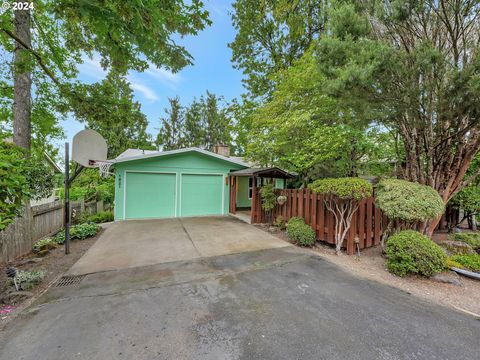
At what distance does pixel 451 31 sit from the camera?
413 centimetres

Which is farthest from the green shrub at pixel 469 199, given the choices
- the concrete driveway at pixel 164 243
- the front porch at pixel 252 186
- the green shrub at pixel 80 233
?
the green shrub at pixel 80 233

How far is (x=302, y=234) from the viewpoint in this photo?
5.68 m

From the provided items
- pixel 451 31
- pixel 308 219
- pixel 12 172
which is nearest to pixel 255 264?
pixel 308 219

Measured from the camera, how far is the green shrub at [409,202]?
13.1 feet

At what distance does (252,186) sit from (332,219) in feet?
16.2

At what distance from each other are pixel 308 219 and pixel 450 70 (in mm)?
4492

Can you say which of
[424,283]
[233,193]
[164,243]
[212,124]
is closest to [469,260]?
[424,283]

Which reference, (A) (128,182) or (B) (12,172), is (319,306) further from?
(A) (128,182)

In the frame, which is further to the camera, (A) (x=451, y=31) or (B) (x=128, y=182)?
(B) (x=128, y=182)

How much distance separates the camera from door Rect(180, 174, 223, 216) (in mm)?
10188

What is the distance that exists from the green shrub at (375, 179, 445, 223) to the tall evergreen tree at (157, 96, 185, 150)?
2319 cm

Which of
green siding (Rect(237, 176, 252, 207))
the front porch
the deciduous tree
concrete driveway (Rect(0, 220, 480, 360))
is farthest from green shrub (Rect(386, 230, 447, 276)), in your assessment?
green siding (Rect(237, 176, 252, 207))
